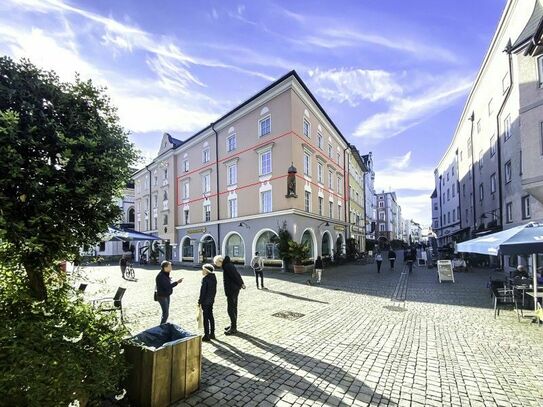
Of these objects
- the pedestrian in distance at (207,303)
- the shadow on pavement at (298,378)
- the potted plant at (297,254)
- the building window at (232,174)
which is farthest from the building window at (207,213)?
the shadow on pavement at (298,378)

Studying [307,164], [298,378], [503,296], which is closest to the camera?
[298,378]

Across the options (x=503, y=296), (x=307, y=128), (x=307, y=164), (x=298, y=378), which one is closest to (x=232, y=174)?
(x=307, y=164)

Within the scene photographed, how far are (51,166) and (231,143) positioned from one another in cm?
2564

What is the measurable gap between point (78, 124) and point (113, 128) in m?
0.44

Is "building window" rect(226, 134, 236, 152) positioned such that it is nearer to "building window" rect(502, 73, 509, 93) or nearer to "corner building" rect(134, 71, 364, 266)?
"corner building" rect(134, 71, 364, 266)

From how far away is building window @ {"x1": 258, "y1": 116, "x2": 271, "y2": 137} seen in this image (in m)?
24.8

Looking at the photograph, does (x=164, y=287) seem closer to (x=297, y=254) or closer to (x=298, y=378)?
(x=298, y=378)

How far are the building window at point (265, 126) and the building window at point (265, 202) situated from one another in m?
5.11

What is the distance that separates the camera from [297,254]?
21.0 metres

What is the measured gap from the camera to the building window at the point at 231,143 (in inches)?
1100

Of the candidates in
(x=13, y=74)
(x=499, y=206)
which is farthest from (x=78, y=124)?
(x=499, y=206)

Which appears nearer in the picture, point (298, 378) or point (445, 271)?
point (298, 378)

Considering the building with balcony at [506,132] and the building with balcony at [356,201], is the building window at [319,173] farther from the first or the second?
the building with balcony at [506,132]

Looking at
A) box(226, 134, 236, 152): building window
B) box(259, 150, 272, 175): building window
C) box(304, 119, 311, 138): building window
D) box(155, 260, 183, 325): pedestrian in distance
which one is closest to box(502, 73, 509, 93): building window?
box(304, 119, 311, 138): building window
